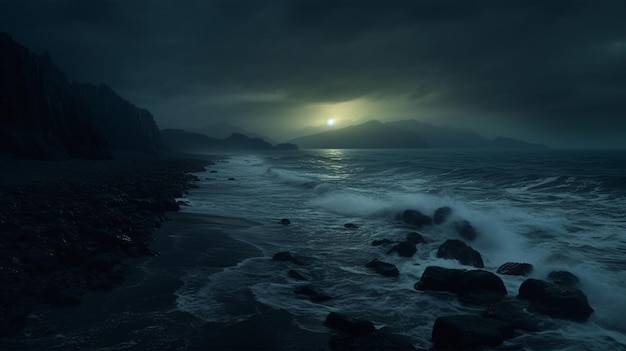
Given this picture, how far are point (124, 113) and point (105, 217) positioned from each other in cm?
10183

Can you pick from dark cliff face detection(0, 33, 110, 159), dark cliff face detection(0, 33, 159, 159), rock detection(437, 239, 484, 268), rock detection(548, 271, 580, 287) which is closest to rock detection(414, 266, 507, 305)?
rock detection(548, 271, 580, 287)

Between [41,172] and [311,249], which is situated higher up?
[41,172]

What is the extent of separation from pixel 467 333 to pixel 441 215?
1266 cm

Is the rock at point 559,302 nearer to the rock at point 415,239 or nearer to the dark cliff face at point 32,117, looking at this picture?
the rock at point 415,239

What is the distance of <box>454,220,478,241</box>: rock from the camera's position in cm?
1599

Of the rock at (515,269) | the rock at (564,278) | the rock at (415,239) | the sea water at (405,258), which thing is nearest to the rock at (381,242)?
the sea water at (405,258)

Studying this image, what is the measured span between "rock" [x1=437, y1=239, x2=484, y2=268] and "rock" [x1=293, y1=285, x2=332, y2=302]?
564 cm

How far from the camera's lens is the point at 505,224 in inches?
679

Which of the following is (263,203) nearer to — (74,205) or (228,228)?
(228,228)

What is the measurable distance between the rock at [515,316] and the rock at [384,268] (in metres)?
2.88

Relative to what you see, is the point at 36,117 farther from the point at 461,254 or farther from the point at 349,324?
the point at 349,324

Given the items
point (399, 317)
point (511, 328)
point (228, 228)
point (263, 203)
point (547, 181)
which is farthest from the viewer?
point (547, 181)

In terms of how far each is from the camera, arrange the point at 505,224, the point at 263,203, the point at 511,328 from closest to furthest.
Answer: the point at 511,328 → the point at 505,224 → the point at 263,203

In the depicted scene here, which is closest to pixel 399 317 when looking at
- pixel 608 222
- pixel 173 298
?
pixel 173 298
